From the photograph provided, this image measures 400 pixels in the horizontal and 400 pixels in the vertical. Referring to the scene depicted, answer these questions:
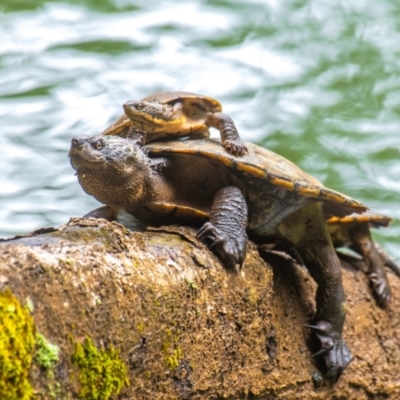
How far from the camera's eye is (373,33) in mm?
6633

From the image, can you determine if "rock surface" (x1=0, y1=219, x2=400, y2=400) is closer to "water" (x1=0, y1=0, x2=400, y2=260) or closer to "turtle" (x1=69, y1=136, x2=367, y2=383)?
"turtle" (x1=69, y1=136, x2=367, y2=383)

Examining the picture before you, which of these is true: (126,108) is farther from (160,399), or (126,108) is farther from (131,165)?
(160,399)

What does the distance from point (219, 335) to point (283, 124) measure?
13.2ft

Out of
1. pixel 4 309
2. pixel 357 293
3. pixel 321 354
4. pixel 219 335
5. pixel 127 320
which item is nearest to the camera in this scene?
pixel 4 309

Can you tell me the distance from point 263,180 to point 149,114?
0.55 meters

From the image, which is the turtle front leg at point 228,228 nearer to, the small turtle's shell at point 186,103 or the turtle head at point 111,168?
the turtle head at point 111,168

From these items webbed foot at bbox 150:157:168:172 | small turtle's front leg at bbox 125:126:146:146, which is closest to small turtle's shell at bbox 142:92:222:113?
small turtle's front leg at bbox 125:126:146:146

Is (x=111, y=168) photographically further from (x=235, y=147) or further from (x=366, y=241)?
(x=366, y=241)

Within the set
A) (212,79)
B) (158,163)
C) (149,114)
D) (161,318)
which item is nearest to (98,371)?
(161,318)

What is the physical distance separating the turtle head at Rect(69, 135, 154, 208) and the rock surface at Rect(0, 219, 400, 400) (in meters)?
0.24

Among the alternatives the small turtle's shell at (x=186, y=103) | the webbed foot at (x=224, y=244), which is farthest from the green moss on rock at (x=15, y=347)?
the small turtle's shell at (x=186, y=103)

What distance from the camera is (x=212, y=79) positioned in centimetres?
663

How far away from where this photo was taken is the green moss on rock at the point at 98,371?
79.0 inches

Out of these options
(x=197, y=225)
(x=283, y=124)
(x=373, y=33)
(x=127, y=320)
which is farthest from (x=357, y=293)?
(x=373, y=33)
